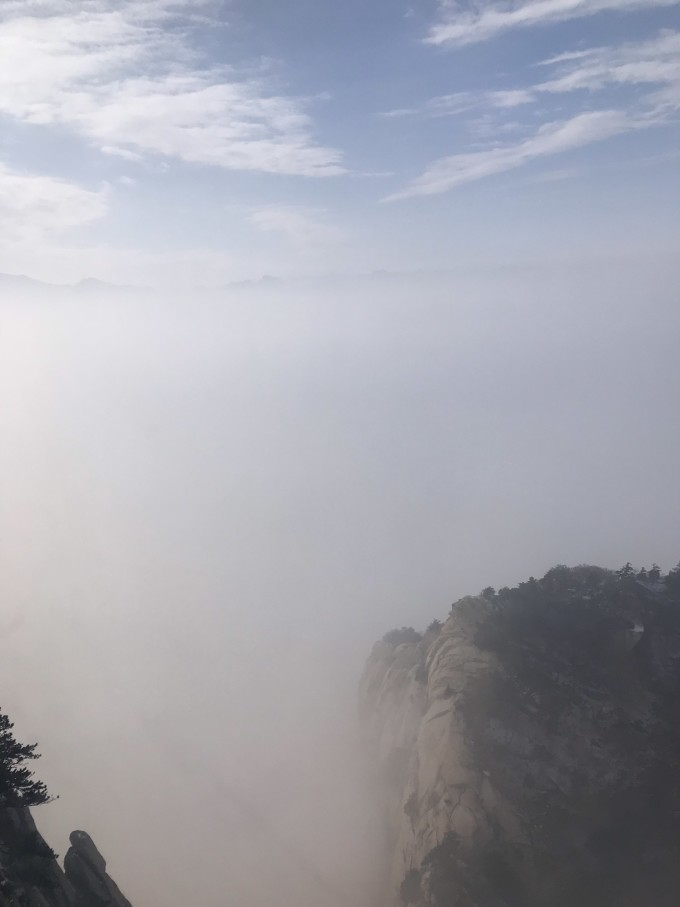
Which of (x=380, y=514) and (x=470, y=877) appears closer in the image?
(x=470, y=877)

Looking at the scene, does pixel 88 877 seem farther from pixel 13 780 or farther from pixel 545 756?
pixel 545 756

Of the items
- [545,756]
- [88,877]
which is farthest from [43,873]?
[545,756]

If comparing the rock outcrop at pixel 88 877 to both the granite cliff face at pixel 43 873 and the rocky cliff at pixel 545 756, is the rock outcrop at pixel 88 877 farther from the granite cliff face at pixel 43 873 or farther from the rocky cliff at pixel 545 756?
the rocky cliff at pixel 545 756

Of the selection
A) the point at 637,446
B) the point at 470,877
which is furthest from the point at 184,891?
the point at 637,446

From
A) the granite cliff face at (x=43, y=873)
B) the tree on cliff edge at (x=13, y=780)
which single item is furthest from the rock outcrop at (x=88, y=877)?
the tree on cliff edge at (x=13, y=780)

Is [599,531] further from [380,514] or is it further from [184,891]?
[184,891]

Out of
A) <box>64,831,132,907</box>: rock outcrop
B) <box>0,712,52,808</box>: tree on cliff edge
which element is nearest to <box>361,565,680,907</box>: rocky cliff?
<box>64,831,132,907</box>: rock outcrop
